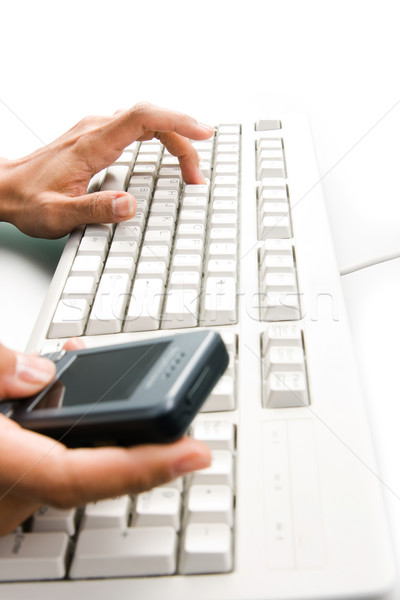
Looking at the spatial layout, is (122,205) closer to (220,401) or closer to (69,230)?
(69,230)

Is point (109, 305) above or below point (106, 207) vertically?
below

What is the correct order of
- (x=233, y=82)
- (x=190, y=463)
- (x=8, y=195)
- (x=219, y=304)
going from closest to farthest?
1. (x=190, y=463)
2. (x=219, y=304)
3. (x=8, y=195)
4. (x=233, y=82)

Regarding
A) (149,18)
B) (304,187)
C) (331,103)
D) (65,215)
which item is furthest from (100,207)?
(149,18)

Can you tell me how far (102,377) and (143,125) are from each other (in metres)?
0.38

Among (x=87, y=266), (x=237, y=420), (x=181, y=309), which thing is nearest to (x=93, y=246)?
(x=87, y=266)

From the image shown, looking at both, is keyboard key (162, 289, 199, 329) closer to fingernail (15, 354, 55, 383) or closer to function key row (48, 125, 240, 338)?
function key row (48, 125, 240, 338)

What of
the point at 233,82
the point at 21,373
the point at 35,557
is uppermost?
the point at 233,82

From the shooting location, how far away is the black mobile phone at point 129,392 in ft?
1.01

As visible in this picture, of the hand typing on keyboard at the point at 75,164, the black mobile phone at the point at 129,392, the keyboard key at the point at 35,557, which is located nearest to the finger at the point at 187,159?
the hand typing on keyboard at the point at 75,164

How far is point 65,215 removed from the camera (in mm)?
611

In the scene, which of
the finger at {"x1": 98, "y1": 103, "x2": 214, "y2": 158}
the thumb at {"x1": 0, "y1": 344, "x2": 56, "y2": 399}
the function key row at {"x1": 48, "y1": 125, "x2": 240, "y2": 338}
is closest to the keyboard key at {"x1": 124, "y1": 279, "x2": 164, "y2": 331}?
the function key row at {"x1": 48, "y1": 125, "x2": 240, "y2": 338}

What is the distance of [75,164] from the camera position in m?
0.67

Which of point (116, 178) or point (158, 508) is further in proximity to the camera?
point (116, 178)

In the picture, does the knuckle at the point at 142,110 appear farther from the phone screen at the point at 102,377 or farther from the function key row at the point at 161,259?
the phone screen at the point at 102,377
